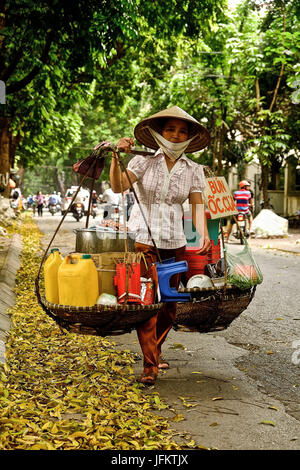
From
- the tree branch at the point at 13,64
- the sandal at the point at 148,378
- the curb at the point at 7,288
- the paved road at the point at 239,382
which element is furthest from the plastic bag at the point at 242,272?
the tree branch at the point at 13,64

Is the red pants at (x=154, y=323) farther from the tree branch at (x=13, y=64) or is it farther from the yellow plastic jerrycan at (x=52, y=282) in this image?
the tree branch at (x=13, y=64)

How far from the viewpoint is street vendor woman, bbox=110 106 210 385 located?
4234mm

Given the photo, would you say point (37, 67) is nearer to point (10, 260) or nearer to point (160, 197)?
point (10, 260)

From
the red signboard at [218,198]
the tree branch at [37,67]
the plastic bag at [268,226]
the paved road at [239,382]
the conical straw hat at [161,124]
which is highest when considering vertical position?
the tree branch at [37,67]

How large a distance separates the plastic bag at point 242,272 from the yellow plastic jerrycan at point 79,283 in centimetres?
112

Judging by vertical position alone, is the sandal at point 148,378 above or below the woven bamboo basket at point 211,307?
below

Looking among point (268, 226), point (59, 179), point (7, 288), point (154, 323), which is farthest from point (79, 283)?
point (59, 179)

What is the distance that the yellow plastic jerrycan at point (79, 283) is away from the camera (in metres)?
3.62

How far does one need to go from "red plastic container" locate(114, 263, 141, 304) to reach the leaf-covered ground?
70 centimetres

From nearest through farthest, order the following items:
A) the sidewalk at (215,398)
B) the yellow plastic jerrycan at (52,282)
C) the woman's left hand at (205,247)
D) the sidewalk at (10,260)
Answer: the sidewalk at (215,398), the yellow plastic jerrycan at (52,282), the woman's left hand at (205,247), the sidewalk at (10,260)

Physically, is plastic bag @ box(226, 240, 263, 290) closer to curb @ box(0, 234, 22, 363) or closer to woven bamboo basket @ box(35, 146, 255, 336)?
woven bamboo basket @ box(35, 146, 255, 336)

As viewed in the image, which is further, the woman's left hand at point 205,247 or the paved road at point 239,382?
the woman's left hand at point 205,247

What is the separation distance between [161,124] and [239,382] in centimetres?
207
